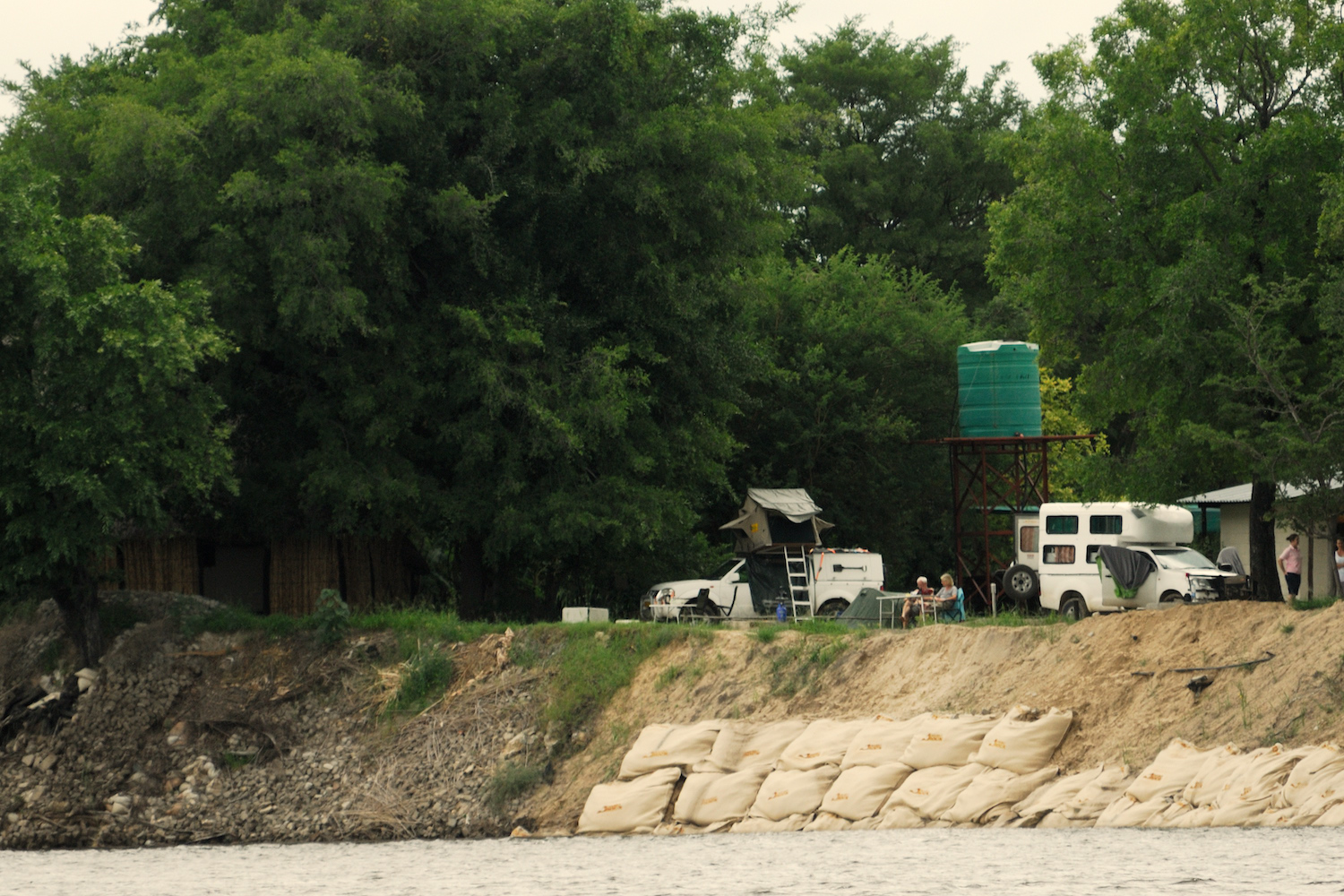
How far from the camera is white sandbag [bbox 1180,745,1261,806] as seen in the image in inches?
516

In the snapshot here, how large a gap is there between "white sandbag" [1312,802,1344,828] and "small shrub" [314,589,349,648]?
15.4 metres

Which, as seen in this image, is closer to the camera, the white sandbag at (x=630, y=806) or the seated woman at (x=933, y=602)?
the white sandbag at (x=630, y=806)

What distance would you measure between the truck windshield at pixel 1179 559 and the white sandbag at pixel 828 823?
1379cm

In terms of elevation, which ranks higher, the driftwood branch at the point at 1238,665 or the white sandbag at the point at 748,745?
the driftwood branch at the point at 1238,665

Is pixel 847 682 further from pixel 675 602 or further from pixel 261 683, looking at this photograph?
pixel 675 602

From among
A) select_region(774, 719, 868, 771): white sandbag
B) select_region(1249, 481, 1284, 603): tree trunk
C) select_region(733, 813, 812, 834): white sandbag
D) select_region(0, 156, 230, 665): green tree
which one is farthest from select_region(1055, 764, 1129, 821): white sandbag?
select_region(0, 156, 230, 665): green tree

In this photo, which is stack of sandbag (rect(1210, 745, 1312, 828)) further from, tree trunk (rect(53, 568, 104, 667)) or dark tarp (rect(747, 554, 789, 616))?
dark tarp (rect(747, 554, 789, 616))

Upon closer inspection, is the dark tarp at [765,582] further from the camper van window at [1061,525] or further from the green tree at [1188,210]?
the green tree at [1188,210]

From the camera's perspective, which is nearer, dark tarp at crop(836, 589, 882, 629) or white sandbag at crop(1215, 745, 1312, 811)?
white sandbag at crop(1215, 745, 1312, 811)

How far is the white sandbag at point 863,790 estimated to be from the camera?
1562 cm

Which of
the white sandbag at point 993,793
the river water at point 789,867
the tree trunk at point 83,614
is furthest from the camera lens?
the tree trunk at point 83,614

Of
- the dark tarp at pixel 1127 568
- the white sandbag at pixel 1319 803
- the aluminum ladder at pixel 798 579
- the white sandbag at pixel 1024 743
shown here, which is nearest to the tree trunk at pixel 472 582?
the aluminum ladder at pixel 798 579

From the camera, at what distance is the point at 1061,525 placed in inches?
1150

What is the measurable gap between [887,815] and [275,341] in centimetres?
1454
